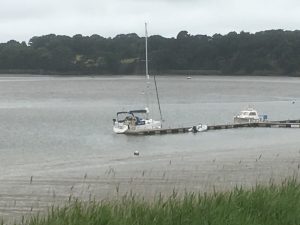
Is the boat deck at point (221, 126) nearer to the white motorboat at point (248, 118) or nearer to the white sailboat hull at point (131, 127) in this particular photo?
the white sailboat hull at point (131, 127)

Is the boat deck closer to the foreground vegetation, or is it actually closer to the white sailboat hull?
the white sailboat hull

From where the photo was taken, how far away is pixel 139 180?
921 inches

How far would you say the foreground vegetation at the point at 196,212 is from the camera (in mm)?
7977

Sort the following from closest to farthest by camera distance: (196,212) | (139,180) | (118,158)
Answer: (196,212) < (139,180) < (118,158)

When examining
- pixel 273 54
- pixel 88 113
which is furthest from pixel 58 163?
pixel 273 54

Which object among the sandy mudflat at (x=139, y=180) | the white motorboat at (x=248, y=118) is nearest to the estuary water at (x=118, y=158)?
the sandy mudflat at (x=139, y=180)

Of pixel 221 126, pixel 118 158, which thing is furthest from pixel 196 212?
pixel 221 126

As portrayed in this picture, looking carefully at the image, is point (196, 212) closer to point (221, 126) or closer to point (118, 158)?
point (118, 158)

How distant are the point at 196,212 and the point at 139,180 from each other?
591 inches

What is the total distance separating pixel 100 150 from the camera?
4441 cm

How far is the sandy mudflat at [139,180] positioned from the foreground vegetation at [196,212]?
6896 mm

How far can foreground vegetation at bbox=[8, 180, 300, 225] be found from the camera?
26.2ft

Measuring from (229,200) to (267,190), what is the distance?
115 cm

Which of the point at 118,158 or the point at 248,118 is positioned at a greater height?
the point at 118,158
